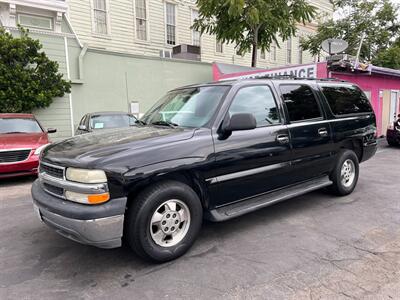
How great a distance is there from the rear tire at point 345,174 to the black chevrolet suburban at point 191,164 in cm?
3

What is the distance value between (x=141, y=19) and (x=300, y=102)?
13537 millimetres

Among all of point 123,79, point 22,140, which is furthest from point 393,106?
point 22,140

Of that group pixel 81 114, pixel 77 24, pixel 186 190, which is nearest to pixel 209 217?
pixel 186 190

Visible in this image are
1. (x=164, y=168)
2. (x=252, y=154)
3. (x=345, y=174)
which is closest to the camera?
(x=164, y=168)


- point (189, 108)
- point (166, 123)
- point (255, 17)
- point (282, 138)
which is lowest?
point (282, 138)

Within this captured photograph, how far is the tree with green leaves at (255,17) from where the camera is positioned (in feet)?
38.6

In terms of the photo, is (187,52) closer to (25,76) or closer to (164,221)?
(25,76)

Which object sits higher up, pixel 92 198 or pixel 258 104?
pixel 258 104

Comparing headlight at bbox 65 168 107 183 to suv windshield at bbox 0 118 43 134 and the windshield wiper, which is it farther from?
suv windshield at bbox 0 118 43 134

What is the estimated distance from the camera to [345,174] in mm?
5430

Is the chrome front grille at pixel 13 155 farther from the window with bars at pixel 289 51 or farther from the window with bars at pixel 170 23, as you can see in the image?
the window with bars at pixel 289 51

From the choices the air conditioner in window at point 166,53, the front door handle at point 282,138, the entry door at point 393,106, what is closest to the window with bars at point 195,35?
the air conditioner in window at point 166,53

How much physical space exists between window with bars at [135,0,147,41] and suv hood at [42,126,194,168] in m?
13.7

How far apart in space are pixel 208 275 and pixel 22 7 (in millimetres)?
13032
